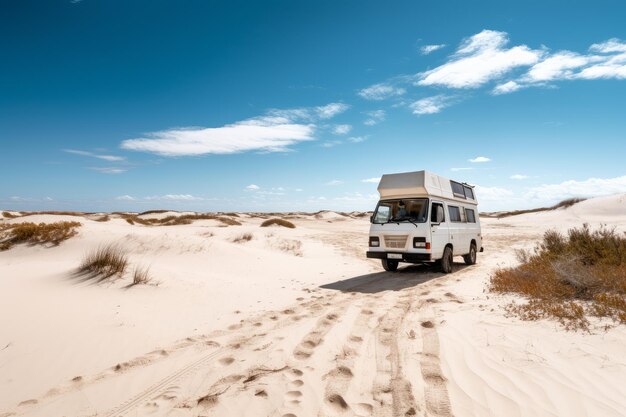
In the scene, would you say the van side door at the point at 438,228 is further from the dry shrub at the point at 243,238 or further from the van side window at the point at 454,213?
the dry shrub at the point at 243,238

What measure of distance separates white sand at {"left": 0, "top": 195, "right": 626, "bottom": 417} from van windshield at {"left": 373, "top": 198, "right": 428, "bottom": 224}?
2.37m

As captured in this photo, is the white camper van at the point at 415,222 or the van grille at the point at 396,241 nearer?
the white camper van at the point at 415,222

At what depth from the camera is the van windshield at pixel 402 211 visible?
33.0 ft

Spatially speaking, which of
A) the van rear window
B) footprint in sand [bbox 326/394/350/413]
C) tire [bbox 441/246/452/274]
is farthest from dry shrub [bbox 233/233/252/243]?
footprint in sand [bbox 326/394/350/413]

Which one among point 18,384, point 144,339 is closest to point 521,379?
point 144,339

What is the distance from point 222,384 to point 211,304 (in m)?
3.57

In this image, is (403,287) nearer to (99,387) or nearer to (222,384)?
(222,384)

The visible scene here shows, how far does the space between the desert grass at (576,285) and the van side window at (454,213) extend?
2.61m

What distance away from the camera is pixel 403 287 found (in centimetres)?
871

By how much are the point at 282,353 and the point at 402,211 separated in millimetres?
7071

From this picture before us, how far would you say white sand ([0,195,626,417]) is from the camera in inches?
127

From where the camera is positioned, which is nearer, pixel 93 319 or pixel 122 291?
pixel 93 319

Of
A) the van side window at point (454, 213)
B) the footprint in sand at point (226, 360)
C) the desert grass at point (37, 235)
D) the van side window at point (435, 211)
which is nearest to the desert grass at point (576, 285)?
the van side window at point (435, 211)

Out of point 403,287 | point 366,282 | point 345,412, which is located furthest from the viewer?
point 366,282
